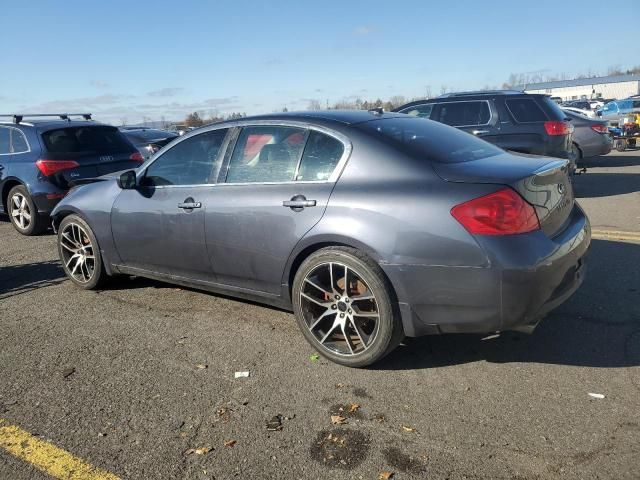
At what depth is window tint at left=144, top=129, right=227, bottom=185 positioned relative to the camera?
4289 mm

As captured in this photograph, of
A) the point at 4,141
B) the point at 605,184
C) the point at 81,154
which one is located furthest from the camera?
the point at 605,184

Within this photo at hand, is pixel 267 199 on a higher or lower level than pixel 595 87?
higher

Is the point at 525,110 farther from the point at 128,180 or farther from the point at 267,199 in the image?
the point at 128,180

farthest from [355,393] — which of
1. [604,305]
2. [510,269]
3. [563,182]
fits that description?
[604,305]

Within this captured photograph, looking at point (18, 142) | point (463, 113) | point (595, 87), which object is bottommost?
point (595, 87)

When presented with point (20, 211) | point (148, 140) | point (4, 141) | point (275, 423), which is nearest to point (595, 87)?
point (148, 140)

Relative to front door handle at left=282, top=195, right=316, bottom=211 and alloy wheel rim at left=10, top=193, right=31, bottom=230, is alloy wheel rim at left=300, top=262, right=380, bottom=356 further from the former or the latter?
alloy wheel rim at left=10, top=193, right=31, bottom=230

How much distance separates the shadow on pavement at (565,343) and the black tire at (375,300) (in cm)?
16

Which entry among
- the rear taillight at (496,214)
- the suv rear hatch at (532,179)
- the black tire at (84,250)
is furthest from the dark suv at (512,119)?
the black tire at (84,250)

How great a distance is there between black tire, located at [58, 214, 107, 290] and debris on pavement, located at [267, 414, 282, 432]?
9.56 ft

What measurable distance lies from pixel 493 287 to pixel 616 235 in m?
4.22

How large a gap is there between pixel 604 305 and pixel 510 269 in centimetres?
179

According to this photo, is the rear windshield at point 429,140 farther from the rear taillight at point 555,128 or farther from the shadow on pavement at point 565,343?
the rear taillight at point 555,128

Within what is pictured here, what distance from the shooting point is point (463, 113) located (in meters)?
9.20
